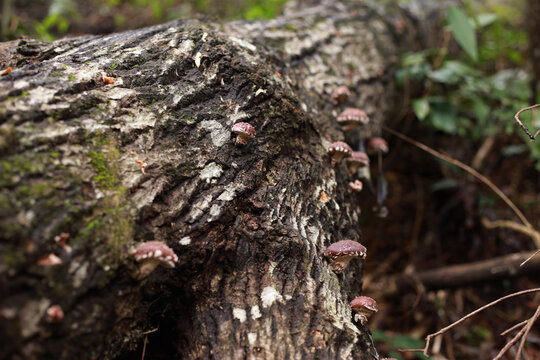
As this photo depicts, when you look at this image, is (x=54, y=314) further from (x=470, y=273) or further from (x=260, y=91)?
(x=470, y=273)

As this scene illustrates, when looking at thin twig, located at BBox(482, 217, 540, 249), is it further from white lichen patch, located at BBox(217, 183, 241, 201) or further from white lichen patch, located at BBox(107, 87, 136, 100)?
white lichen patch, located at BBox(107, 87, 136, 100)

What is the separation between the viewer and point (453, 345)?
4.27 m

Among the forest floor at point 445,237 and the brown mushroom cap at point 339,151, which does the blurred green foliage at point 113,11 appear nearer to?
the forest floor at point 445,237

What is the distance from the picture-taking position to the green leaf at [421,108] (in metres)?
4.37

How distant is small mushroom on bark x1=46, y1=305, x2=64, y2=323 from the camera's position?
5.29 ft

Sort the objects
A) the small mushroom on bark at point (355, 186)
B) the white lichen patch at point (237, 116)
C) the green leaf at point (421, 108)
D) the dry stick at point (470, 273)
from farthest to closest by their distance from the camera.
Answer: the green leaf at point (421, 108) → the dry stick at point (470, 273) → the small mushroom on bark at point (355, 186) → the white lichen patch at point (237, 116)

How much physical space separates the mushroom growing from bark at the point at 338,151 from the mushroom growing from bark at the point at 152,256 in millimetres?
1589

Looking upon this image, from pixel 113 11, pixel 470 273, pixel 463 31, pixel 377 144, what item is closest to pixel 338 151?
pixel 377 144

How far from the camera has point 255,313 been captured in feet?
6.82

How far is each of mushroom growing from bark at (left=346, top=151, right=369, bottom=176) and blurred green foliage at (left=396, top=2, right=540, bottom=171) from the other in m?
1.52

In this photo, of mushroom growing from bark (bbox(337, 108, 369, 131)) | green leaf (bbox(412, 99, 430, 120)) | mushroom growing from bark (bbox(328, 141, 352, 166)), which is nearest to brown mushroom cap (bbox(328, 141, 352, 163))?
mushroom growing from bark (bbox(328, 141, 352, 166))

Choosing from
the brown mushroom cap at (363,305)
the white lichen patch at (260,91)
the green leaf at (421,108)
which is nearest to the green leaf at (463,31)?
the green leaf at (421,108)

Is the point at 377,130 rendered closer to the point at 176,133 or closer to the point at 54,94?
the point at 176,133

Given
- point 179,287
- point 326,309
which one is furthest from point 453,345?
point 179,287
